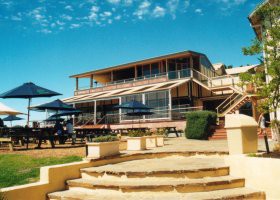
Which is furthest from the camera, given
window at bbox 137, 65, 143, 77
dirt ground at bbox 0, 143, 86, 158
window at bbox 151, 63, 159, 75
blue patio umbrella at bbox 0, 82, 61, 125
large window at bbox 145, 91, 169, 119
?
window at bbox 137, 65, 143, 77

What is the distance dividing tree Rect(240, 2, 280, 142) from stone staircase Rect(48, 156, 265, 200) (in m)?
2.10

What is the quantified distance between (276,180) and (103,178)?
371 centimetres

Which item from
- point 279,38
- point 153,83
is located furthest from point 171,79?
point 279,38

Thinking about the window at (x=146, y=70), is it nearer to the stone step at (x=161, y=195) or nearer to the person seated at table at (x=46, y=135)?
the person seated at table at (x=46, y=135)

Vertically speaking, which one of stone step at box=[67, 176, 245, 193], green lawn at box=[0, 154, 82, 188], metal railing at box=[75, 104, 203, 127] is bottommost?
stone step at box=[67, 176, 245, 193]

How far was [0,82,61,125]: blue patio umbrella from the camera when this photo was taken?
12756 millimetres

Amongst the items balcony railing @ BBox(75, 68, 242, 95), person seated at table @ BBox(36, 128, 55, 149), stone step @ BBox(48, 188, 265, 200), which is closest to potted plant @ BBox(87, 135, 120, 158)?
stone step @ BBox(48, 188, 265, 200)

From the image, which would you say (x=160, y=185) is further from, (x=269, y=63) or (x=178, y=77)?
(x=178, y=77)

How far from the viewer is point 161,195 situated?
563 centimetres

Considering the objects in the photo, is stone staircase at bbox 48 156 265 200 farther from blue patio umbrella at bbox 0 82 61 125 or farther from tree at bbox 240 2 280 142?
blue patio umbrella at bbox 0 82 61 125

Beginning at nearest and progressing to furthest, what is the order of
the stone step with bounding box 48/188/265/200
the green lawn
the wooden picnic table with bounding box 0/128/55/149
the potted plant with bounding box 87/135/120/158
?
the stone step with bounding box 48/188/265/200, the green lawn, the potted plant with bounding box 87/135/120/158, the wooden picnic table with bounding box 0/128/55/149

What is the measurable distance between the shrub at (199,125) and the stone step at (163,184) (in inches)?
418

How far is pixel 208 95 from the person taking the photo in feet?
91.2

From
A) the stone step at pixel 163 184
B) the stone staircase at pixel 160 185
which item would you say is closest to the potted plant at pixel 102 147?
the stone staircase at pixel 160 185
